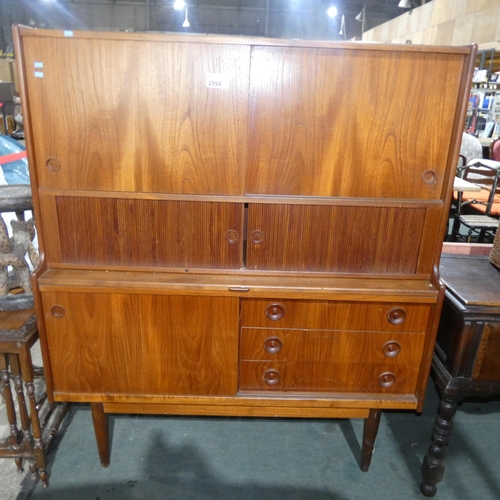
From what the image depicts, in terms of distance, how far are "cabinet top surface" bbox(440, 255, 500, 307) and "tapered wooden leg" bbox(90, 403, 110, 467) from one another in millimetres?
1305

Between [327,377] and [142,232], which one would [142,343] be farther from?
[327,377]

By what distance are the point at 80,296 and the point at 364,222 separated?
36.3 inches

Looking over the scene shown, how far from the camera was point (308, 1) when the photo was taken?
1384 cm

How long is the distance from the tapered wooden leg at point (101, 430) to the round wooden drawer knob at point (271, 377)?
0.61m

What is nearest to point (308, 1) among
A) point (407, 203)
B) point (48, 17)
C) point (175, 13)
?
point (175, 13)

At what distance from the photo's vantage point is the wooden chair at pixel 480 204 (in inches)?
133

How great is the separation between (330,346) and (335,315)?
12 centimetres

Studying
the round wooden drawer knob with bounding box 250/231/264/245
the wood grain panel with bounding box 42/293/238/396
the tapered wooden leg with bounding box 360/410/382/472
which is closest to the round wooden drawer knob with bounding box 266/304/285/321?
the wood grain panel with bounding box 42/293/238/396

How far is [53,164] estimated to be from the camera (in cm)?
129

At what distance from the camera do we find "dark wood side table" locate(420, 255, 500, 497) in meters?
1.36

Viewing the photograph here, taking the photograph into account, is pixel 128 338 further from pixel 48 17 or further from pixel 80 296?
pixel 48 17

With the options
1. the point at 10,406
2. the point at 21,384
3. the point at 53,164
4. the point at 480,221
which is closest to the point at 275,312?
the point at 53,164

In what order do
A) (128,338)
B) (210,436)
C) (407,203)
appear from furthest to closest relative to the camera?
(210,436) → (128,338) → (407,203)

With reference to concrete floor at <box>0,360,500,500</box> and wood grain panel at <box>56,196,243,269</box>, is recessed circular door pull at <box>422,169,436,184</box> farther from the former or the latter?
concrete floor at <box>0,360,500,500</box>
